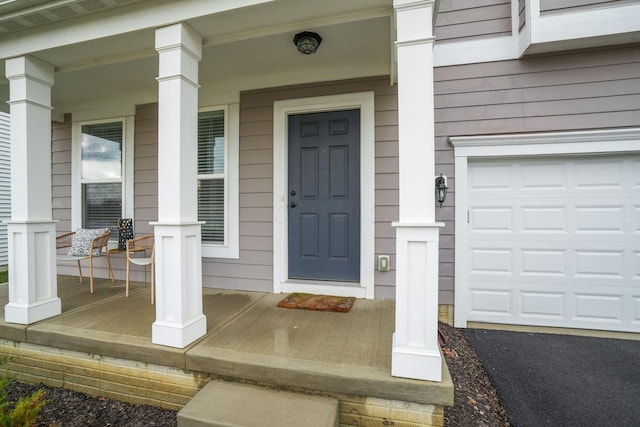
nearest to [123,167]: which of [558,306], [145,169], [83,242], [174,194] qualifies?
[145,169]

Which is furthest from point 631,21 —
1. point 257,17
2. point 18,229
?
point 18,229

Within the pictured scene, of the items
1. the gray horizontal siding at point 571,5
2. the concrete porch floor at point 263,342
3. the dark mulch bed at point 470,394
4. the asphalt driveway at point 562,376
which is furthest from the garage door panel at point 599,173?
the concrete porch floor at point 263,342

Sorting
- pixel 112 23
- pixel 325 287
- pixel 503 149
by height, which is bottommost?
pixel 325 287

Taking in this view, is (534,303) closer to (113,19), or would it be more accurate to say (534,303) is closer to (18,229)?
(113,19)

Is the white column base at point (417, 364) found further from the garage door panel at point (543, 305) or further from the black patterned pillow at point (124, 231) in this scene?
the black patterned pillow at point (124, 231)

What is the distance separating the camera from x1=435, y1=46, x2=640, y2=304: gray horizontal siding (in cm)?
266

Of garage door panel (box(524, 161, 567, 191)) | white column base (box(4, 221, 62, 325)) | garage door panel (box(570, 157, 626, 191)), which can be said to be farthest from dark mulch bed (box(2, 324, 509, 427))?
garage door panel (box(570, 157, 626, 191))

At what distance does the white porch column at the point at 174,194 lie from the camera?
2004 millimetres

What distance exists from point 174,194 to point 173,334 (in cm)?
95

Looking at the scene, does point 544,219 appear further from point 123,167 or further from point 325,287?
point 123,167

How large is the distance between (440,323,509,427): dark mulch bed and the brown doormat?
3.05ft

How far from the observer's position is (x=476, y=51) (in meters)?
2.94

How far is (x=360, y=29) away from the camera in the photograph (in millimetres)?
2436

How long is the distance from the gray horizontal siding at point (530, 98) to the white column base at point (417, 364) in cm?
153
